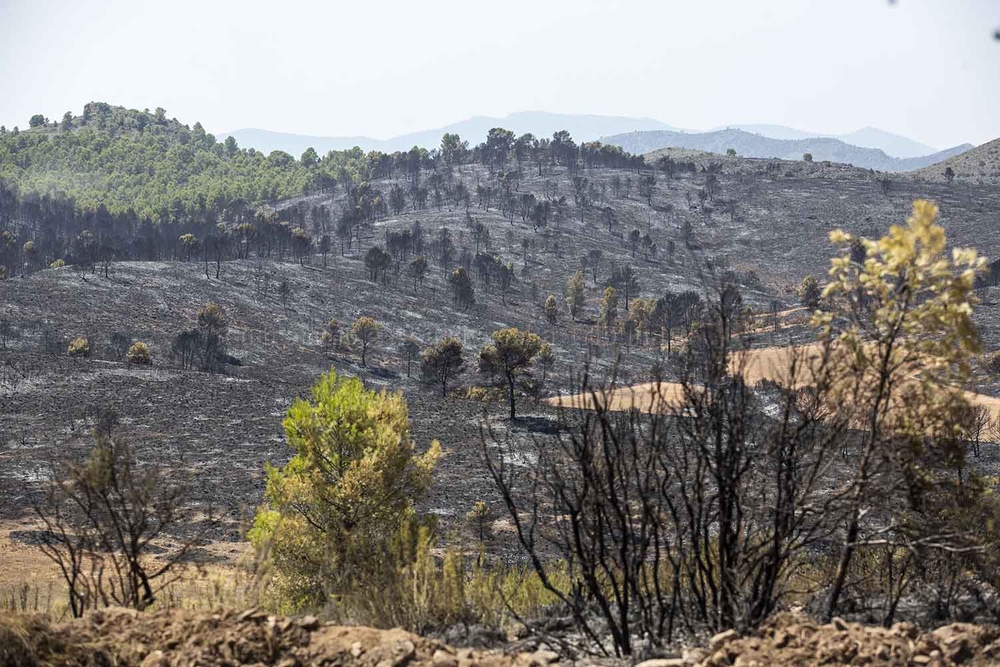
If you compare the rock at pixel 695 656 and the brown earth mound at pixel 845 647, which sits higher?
the brown earth mound at pixel 845 647

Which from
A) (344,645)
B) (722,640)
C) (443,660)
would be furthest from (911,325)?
(344,645)

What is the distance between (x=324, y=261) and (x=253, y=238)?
15.1 metres

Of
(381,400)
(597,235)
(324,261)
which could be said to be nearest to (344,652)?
(381,400)

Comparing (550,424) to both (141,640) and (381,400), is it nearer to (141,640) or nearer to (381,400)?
(381,400)

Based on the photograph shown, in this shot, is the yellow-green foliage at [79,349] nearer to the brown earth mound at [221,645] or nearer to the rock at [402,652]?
the brown earth mound at [221,645]

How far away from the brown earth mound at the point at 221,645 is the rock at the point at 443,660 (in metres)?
0.01

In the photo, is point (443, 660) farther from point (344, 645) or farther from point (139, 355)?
point (139, 355)

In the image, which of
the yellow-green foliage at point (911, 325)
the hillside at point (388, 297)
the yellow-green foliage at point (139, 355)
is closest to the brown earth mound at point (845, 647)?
the yellow-green foliage at point (911, 325)

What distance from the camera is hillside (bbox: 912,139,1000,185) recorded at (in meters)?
170

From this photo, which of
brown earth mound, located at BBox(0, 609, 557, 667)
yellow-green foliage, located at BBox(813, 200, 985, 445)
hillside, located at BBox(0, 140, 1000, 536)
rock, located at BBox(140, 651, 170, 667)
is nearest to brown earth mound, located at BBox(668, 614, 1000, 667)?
brown earth mound, located at BBox(0, 609, 557, 667)

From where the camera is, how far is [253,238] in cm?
11588

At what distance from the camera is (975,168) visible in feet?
584

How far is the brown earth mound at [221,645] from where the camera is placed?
21.5ft

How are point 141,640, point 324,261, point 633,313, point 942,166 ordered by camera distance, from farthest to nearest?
point 942,166, point 324,261, point 633,313, point 141,640
